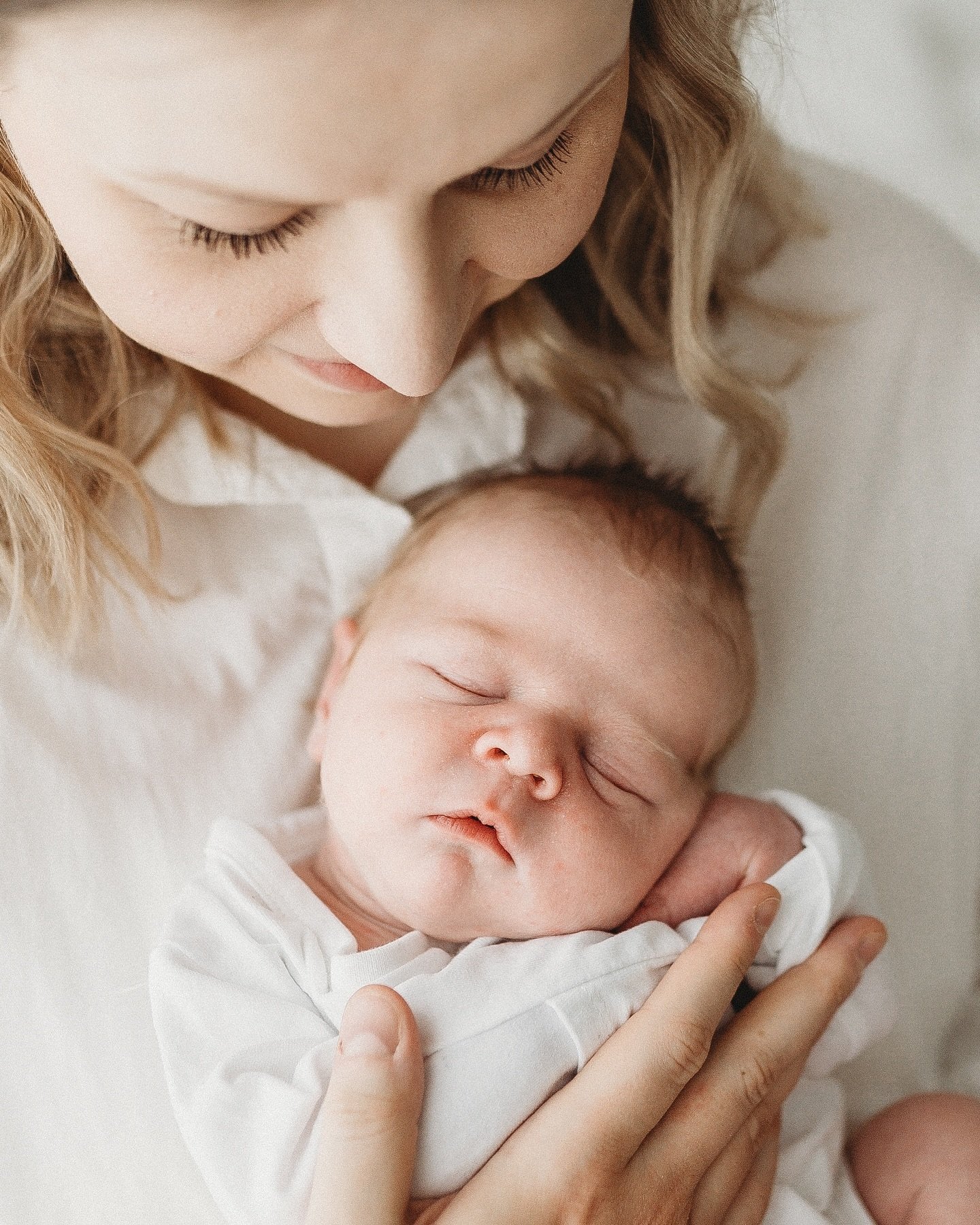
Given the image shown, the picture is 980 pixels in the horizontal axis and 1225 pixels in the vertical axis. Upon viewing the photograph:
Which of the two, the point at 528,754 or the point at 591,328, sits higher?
the point at 591,328

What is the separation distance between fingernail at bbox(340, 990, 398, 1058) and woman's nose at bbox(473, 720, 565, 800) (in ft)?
0.72

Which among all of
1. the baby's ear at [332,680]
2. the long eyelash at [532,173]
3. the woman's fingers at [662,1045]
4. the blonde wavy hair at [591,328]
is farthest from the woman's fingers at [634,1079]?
the long eyelash at [532,173]

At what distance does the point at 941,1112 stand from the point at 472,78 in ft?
3.51

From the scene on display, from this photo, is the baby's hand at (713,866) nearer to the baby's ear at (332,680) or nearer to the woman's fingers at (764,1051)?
the woman's fingers at (764,1051)

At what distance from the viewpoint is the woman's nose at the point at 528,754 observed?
100 cm

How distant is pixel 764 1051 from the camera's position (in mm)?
1055

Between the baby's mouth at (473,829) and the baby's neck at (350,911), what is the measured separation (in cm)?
13

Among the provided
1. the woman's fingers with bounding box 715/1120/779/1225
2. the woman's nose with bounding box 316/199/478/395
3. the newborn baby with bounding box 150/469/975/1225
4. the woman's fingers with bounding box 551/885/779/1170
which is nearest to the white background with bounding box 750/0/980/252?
the newborn baby with bounding box 150/469/975/1225

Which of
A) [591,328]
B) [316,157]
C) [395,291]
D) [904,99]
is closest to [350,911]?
[395,291]

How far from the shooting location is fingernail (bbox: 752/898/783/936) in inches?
42.3

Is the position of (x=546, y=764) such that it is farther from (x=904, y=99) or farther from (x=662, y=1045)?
(x=904, y=99)

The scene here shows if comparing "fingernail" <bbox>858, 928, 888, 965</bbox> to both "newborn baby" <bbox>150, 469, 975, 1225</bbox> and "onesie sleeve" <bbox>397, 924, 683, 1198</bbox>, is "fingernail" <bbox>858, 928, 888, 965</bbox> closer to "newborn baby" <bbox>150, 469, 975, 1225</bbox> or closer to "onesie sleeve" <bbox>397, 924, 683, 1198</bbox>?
"newborn baby" <bbox>150, 469, 975, 1225</bbox>

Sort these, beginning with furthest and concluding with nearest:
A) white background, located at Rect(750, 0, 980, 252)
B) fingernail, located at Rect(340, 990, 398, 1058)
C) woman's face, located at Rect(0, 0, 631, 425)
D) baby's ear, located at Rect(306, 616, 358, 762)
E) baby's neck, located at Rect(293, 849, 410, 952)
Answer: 1. white background, located at Rect(750, 0, 980, 252)
2. baby's ear, located at Rect(306, 616, 358, 762)
3. baby's neck, located at Rect(293, 849, 410, 952)
4. fingernail, located at Rect(340, 990, 398, 1058)
5. woman's face, located at Rect(0, 0, 631, 425)

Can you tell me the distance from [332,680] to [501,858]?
316mm
